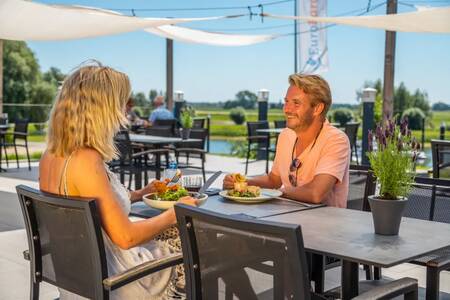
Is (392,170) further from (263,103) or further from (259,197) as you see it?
(263,103)

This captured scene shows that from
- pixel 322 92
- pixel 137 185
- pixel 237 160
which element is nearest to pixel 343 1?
pixel 237 160

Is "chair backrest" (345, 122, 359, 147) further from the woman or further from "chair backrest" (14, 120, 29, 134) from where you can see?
the woman

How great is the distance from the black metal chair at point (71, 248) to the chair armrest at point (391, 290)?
0.62 metres

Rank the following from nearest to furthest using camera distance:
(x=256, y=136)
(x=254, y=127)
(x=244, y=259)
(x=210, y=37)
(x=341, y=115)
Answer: (x=244, y=259) < (x=256, y=136) < (x=254, y=127) < (x=210, y=37) < (x=341, y=115)

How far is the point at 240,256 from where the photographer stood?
1.43 m

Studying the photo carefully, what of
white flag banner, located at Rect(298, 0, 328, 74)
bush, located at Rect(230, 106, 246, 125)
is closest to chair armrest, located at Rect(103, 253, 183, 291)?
white flag banner, located at Rect(298, 0, 328, 74)

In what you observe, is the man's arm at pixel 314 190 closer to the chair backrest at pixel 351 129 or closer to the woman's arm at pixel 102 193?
the woman's arm at pixel 102 193

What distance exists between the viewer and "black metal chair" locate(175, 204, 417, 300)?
1.31 metres

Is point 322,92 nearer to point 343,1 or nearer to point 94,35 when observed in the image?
point 94,35

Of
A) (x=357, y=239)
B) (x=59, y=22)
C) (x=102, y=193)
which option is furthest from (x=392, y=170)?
(x=59, y=22)

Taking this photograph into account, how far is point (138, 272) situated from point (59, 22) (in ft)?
20.7

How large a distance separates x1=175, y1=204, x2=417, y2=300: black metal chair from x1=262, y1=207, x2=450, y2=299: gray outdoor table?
92 mm

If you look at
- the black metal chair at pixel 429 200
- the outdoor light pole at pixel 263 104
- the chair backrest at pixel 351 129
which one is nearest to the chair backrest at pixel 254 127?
the chair backrest at pixel 351 129

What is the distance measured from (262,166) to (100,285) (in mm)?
8559
